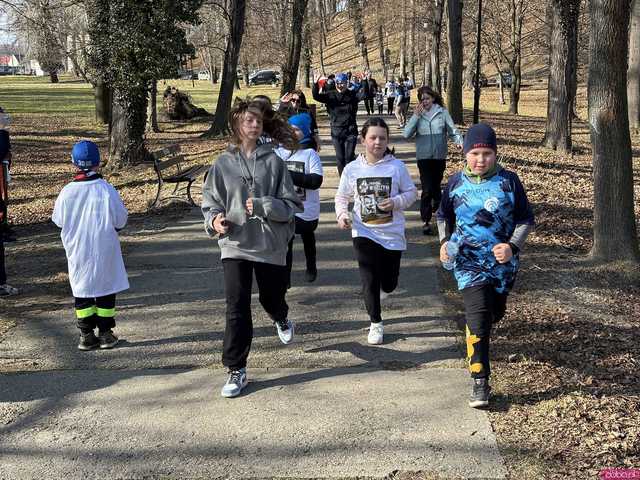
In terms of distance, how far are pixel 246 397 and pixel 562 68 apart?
49.8 ft

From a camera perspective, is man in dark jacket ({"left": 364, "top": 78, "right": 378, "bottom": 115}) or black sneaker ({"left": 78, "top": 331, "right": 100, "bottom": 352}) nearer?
black sneaker ({"left": 78, "top": 331, "right": 100, "bottom": 352})

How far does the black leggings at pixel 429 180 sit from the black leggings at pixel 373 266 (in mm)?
3864

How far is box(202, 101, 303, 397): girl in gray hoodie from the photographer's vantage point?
4438 mm

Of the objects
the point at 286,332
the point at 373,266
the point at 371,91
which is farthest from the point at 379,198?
the point at 371,91

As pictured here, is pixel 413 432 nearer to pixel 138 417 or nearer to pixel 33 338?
pixel 138 417

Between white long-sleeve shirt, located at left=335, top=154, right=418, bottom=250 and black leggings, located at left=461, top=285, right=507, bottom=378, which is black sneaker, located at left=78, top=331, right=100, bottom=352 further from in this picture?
black leggings, located at left=461, top=285, right=507, bottom=378

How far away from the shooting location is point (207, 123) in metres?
28.9

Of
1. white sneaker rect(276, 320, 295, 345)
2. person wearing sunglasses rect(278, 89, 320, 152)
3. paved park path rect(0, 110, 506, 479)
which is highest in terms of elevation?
person wearing sunglasses rect(278, 89, 320, 152)

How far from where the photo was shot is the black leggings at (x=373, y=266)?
5285mm

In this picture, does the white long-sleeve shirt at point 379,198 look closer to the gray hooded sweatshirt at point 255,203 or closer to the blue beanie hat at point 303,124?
the gray hooded sweatshirt at point 255,203

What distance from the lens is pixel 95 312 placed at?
17.7ft

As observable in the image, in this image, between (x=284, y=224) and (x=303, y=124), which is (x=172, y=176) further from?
(x=284, y=224)

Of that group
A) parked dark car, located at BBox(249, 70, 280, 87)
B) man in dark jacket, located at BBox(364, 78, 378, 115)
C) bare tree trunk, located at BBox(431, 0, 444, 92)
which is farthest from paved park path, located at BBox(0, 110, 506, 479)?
parked dark car, located at BBox(249, 70, 280, 87)

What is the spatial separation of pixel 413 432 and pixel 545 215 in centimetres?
694
